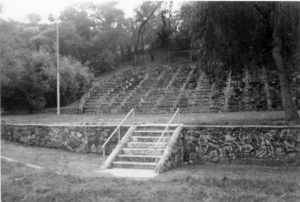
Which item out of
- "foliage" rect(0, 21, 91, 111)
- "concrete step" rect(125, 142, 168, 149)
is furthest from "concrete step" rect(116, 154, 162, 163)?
"foliage" rect(0, 21, 91, 111)

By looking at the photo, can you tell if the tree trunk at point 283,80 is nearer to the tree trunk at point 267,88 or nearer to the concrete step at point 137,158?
the concrete step at point 137,158

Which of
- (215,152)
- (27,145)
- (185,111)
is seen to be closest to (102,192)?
(215,152)

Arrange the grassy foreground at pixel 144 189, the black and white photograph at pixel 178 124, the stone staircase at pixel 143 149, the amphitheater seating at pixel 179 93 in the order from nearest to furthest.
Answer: the grassy foreground at pixel 144 189 < the black and white photograph at pixel 178 124 < the stone staircase at pixel 143 149 < the amphitheater seating at pixel 179 93

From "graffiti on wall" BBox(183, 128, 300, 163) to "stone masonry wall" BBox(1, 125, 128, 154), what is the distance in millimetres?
2556

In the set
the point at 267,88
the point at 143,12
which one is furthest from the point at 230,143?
the point at 143,12

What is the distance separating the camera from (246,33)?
34.8ft

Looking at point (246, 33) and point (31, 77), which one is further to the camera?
point (31, 77)

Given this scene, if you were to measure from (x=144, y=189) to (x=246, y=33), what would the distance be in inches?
261

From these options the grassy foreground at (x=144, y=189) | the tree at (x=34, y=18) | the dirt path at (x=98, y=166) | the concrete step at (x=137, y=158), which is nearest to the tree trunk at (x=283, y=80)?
the dirt path at (x=98, y=166)

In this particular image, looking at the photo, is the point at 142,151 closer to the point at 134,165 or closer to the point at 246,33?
the point at 134,165

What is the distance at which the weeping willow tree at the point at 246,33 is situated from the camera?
969 cm

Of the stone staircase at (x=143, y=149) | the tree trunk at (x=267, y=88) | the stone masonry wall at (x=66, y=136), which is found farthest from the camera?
the tree trunk at (x=267, y=88)

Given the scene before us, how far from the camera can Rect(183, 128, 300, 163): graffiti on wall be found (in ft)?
29.6

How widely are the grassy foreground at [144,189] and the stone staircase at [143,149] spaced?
66.3 inches
